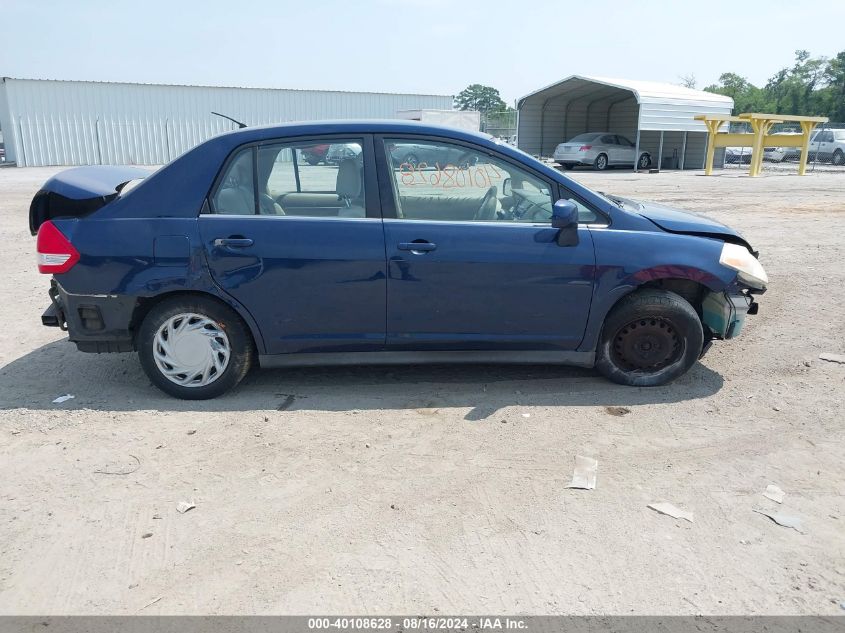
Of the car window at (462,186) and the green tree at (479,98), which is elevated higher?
the green tree at (479,98)

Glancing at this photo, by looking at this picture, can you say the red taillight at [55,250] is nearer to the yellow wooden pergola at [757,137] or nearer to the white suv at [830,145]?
the yellow wooden pergola at [757,137]

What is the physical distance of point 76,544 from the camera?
307 centimetres

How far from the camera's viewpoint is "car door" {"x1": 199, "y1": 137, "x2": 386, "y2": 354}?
4363 millimetres

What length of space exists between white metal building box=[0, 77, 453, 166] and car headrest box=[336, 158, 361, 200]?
1205 inches

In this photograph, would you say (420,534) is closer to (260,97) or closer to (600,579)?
(600,579)

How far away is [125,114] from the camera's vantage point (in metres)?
36.5

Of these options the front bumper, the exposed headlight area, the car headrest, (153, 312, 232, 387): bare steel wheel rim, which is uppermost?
the car headrest

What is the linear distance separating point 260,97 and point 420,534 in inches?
1531

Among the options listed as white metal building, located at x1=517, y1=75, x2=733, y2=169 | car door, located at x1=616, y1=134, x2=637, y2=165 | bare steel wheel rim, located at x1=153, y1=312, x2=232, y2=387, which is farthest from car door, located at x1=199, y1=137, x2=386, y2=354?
car door, located at x1=616, y1=134, x2=637, y2=165

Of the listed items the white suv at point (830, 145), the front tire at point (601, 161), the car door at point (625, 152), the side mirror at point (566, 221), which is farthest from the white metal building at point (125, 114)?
the side mirror at point (566, 221)

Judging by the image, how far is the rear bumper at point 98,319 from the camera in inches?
175

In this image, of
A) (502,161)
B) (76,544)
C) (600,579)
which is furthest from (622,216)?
(76,544)

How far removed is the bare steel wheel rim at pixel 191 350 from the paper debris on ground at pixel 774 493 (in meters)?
3.24

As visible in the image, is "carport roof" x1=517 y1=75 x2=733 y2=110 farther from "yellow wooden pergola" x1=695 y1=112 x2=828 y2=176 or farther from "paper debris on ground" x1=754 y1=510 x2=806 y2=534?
"paper debris on ground" x1=754 y1=510 x2=806 y2=534
